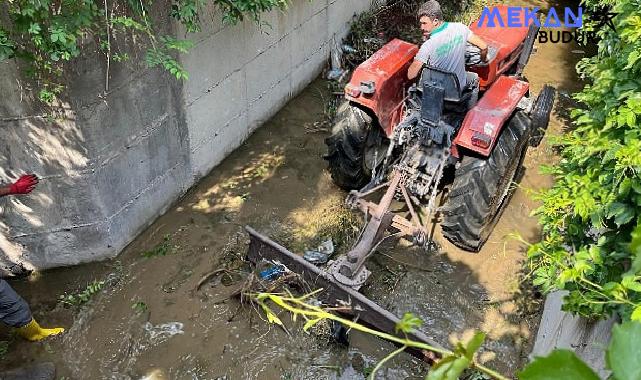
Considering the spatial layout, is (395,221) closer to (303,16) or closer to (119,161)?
(119,161)

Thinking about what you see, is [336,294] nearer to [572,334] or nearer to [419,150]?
[572,334]

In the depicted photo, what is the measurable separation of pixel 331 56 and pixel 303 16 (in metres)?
0.94

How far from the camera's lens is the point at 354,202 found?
4.15 m

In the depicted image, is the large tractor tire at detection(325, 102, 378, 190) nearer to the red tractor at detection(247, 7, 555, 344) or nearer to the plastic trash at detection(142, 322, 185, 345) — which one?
the red tractor at detection(247, 7, 555, 344)

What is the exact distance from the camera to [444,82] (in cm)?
408

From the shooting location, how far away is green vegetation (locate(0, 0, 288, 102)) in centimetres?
308

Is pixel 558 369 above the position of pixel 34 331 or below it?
above

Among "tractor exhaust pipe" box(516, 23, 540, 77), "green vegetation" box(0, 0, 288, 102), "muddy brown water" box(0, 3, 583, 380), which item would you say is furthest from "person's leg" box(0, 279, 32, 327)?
"tractor exhaust pipe" box(516, 23, 540, 77)

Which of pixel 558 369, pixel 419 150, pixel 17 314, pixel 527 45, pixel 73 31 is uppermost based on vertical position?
pixel 558 369

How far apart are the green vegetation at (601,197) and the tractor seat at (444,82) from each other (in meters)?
1.40

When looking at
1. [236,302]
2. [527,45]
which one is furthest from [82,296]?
[527,45]

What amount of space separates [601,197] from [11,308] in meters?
3.61

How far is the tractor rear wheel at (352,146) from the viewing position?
4.66 metres

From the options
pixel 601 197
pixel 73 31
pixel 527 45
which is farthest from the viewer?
→ pixel 527 45
